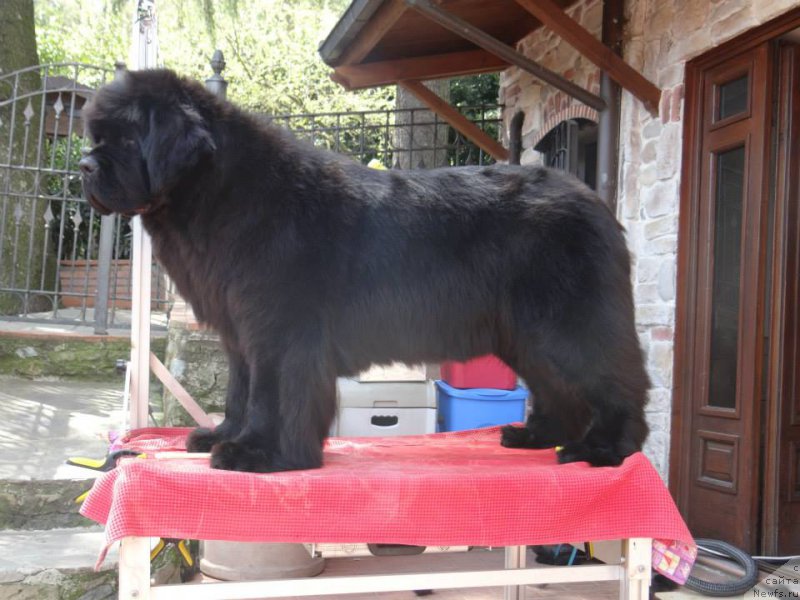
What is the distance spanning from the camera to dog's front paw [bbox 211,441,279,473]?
2.11 m

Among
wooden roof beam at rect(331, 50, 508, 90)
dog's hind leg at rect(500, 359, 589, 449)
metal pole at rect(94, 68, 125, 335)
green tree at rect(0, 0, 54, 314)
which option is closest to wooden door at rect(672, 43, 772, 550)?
dog's hind leg at rect(500, 359, 589, 449)

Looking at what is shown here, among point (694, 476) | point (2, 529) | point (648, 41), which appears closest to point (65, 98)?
point (2, 529)

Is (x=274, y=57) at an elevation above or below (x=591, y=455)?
above

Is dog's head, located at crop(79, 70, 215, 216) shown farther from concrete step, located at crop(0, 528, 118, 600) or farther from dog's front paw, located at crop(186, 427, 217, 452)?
concrete step, located at crop(0, 528, 118, 600)

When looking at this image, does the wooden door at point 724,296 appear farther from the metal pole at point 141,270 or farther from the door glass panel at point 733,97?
the metal pole at point 141,270

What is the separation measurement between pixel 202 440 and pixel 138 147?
3.06 feet

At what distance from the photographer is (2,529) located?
3.96 m

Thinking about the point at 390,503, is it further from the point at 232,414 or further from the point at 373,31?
the point at 373,31

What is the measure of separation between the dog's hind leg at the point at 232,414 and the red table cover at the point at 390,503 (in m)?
0.20

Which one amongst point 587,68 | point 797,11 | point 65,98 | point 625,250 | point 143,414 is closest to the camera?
point 625,250

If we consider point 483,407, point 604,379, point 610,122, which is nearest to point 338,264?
point 604,379

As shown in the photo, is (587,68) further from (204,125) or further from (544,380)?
(204,125)

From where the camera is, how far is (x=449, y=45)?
646cm

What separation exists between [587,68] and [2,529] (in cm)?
453
